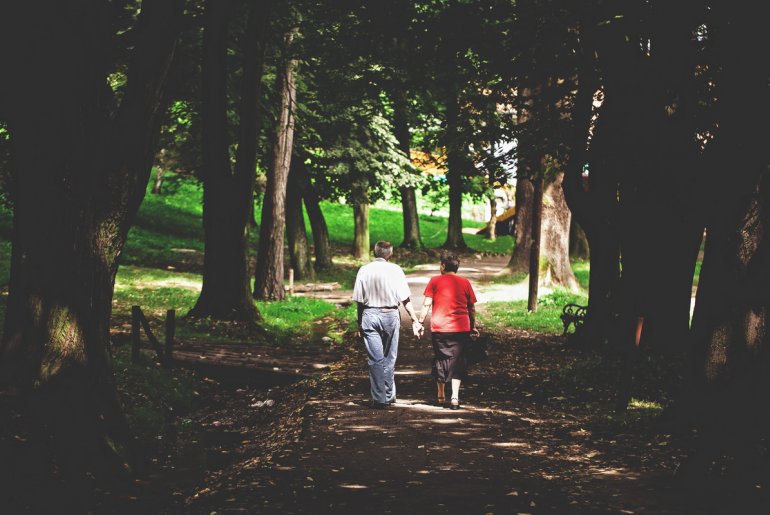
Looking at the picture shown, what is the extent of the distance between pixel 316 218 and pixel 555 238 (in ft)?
35.6

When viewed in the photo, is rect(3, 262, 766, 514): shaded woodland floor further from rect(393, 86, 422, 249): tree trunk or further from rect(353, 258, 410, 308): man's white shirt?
rect(393, 86, 422, 249): tree trunk

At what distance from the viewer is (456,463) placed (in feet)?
25.0

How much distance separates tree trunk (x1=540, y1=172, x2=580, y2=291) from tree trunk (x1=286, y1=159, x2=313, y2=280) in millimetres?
8744

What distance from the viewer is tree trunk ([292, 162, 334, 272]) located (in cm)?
3169

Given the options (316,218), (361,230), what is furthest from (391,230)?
(316,218)

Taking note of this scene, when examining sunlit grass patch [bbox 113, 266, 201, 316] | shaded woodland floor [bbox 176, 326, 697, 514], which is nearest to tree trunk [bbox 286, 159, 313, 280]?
sunlit grass patch [bbox 113, 266, 201, 316]

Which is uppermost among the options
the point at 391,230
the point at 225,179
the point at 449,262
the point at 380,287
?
the point at 225,179

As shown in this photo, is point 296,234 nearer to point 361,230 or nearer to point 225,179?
point 361,230

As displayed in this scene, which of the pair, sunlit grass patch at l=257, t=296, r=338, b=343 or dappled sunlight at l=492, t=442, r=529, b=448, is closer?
dappled sunlight at l=492, t=442, r=529, b=448

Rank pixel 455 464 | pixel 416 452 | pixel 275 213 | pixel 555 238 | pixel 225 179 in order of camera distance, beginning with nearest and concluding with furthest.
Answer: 1. pixel 455 464
2. pixel 416 452
3. pixel 225 179
4. pixel 275 213
5. pixel 555 238

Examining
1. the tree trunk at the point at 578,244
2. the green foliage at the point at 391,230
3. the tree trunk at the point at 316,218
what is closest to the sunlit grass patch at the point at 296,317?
the tree trunk at the point at 316,218

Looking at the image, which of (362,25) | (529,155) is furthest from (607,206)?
(362,25)

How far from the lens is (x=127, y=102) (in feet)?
25.3

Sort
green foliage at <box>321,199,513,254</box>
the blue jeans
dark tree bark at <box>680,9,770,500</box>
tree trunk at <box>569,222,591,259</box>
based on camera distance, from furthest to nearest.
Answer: green foliage at <box>321,199,513,254</box> < tree trunk at <box>569,222,591,259</box> < the blue jeans < dark tree bark at <box>680,9,770,500</box>
